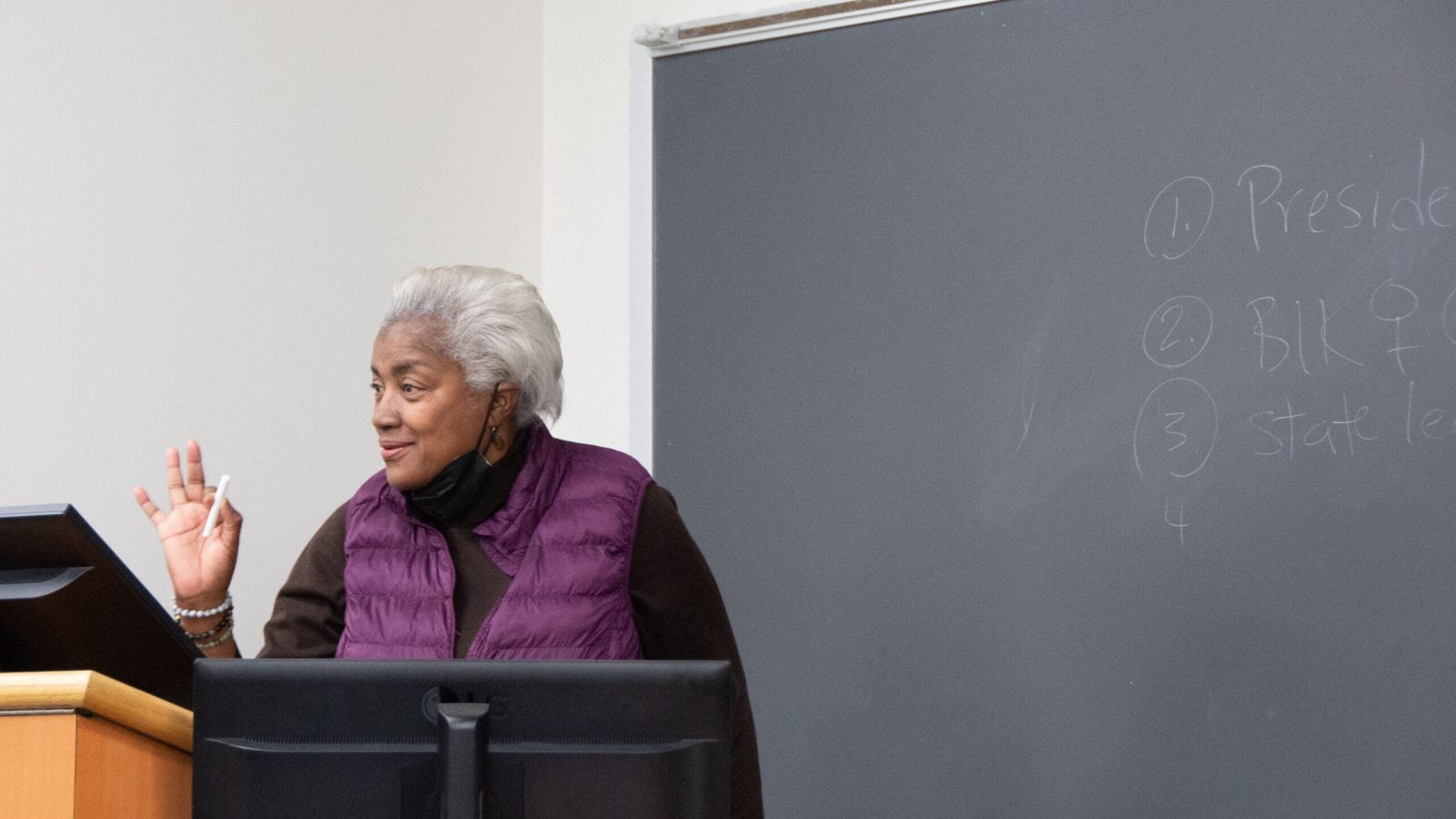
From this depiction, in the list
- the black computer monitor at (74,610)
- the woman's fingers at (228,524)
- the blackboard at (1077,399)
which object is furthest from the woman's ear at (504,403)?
the blackboard at (1077,399)

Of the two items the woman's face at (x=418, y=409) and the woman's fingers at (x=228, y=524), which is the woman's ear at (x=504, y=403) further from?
the woman's fingers at (x=228, y=524)

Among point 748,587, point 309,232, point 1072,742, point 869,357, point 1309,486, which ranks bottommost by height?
point 1072,742

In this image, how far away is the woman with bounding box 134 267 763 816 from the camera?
197 centimetres

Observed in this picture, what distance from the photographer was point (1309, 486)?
2.42 metres

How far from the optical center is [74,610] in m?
1.44

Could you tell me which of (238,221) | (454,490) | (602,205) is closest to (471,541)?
(454,490)

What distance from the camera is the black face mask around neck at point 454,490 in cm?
200

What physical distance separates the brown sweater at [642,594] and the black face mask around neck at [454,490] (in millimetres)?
18

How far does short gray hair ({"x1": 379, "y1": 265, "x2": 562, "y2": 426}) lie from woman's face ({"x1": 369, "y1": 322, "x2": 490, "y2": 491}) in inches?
0.8

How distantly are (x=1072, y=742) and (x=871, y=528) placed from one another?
538 millimetres

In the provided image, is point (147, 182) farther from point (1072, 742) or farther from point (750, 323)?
point (1072, 742)

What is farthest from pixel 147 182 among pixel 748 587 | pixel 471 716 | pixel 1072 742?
pixel 1072 742

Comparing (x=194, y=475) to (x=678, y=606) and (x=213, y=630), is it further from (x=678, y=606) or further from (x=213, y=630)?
(x=678, y=606)

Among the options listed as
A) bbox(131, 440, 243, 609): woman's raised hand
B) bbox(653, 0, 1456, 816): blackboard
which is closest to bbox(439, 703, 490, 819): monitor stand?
bbox(131, 440, 243, 609): woman's raised hand
